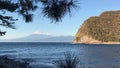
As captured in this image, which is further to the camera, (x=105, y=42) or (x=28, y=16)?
(x=105, y=42)

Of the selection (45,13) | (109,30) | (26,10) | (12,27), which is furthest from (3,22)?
(109,30)

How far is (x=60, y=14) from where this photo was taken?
854cm

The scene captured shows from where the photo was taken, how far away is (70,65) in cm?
988

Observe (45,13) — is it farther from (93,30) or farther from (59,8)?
(93,30)

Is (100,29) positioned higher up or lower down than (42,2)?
lower down

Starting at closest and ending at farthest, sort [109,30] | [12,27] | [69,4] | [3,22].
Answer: [69,4]
[12,27]
[3,22]
[109,30]

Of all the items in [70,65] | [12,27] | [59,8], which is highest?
[59,8]

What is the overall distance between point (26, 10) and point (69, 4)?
5.78ft

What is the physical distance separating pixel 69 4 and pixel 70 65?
87.4 inches

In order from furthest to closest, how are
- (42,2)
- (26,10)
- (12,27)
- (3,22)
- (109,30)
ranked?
(109,30) < (3,22) < (12,27) < (26,10) < (42,2)

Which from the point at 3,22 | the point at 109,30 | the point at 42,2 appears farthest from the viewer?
the point at 109,30

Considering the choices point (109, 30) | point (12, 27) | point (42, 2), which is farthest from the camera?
point (109, 30)

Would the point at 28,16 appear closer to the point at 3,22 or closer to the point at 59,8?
the point at 59,8

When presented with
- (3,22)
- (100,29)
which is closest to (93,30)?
(100,29)
